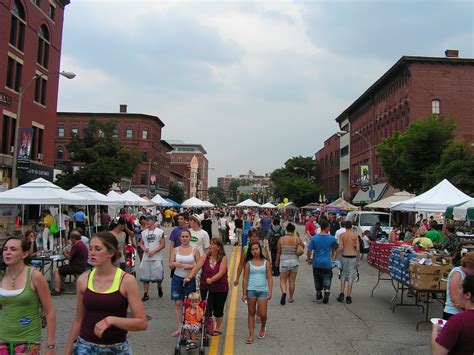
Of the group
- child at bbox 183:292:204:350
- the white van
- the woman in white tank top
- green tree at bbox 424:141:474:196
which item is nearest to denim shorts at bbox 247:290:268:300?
the woman in white tank top

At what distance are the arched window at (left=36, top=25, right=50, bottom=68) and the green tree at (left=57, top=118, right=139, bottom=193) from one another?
19.2 feet

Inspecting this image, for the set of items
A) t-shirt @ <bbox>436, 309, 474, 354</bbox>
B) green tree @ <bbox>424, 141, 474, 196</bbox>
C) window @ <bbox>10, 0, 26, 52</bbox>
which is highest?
window @ <bbox>10, 0, 26, 52</bbox>

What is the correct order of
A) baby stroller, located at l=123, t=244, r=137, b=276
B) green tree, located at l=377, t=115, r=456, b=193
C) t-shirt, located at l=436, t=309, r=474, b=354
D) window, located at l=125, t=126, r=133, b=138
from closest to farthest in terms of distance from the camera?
t-shirt, located at l=436, t=309, r=474, b=354
baby stroller, located at l=123, t=244, r=137, b=276
green tree, located at l=377, t=115, r=456, b=193
window, located at l=125, t=126, r=133, b=138

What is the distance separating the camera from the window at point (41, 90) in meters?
34.9

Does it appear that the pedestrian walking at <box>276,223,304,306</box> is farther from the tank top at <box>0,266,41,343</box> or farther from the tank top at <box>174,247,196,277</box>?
the tank top at <box>0,266,41,343</box>

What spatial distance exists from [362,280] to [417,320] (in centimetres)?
532

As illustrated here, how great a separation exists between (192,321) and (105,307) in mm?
3043

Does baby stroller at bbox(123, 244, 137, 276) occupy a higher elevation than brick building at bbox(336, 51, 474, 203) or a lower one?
lower

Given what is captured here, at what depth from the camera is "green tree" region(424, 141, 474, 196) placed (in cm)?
2597

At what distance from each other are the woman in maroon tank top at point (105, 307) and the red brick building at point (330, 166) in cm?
7390

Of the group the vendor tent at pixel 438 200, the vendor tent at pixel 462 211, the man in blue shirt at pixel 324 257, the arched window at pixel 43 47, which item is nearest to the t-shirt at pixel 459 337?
the man in blue shirt at pixel 324 257

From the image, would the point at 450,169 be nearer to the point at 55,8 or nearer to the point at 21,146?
the point at 21,146

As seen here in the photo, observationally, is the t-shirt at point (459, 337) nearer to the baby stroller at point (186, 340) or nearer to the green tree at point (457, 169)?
the baby stroller at point (186, 340)

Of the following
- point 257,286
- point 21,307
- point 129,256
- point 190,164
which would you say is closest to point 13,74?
point 129,256
